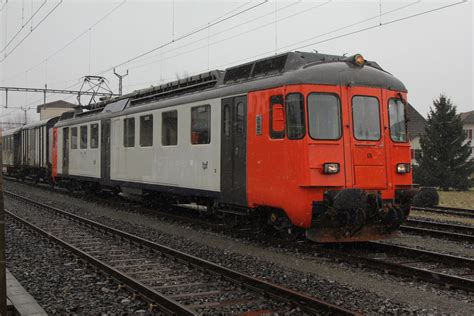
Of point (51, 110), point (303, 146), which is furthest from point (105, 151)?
point (51, 110)

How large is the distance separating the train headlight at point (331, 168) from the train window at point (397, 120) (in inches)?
55.5

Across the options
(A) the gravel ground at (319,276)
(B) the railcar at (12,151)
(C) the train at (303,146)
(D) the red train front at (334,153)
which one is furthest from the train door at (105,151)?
(B) the railcar at (12,151)

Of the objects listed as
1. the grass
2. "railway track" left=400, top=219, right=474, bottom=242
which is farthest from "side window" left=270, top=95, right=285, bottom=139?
the grass

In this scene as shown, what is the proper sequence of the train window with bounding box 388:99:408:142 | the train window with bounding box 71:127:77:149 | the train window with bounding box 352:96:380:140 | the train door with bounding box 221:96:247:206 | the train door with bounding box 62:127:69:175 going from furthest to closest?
1. the train door with bounding box 62:127:69:175
2. the train window with bounding box 71:127:77:149
3. the train door with bounding box 221:96:247:206
4. the train window with bounding box 388:99:408:142
5. the train window with bounding box 352:96:380:140

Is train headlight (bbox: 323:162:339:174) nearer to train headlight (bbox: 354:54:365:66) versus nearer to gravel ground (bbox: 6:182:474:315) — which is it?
gravel ground (bbox: 6:182:474:315)

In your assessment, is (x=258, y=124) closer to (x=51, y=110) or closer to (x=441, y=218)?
(x=441, y=218)

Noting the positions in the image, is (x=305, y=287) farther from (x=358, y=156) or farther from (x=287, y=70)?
(x=287, y=70)

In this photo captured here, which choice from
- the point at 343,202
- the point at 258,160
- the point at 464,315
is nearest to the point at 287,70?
the point at 258,160

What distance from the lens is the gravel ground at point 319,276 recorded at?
5.69 meters

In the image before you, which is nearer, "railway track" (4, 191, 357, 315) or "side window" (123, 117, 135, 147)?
"railway track" (4, 191, 357, 315)

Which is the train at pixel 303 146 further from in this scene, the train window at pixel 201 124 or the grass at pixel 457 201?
the grass at pixel 457 201

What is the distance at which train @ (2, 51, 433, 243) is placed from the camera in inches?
325

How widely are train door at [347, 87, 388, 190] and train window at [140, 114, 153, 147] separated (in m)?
6.29

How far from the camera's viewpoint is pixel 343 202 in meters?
7.85
